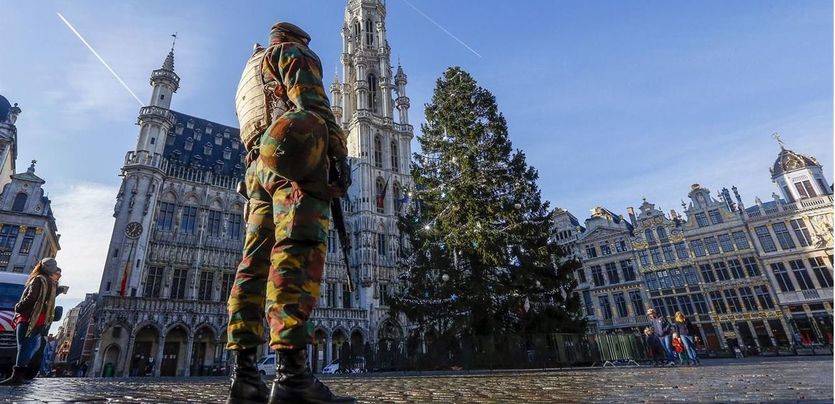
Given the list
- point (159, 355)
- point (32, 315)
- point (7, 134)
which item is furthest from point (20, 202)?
point (32, 315)

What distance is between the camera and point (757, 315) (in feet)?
98.3

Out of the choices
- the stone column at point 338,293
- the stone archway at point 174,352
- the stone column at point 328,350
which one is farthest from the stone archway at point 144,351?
the stone column at point 338,293

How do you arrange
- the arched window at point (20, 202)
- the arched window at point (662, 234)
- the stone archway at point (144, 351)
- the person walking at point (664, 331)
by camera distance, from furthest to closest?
the arched window at point (662, 234), the arched window at point (20, 202), the stone archway at point (144, 351), the person walking at point (664, 331)

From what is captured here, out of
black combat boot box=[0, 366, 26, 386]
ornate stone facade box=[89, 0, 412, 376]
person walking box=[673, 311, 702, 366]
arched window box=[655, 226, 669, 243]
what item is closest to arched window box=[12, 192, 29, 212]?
ornate stone facade box=[89, 0, 412, 376]

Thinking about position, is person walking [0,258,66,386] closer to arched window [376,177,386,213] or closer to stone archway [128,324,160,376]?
stone archway [128,324,160,376]

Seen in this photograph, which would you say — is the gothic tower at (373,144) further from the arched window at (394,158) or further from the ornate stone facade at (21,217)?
the ornate stone facade at (21,217)

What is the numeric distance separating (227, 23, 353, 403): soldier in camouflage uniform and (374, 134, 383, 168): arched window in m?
36.8

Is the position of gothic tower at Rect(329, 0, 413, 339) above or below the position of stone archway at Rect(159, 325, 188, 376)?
above

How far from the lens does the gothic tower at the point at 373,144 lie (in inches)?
1323

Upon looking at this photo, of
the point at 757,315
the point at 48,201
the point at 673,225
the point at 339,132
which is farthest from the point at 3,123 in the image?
the point at 757,315

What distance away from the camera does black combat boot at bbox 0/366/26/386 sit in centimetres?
571

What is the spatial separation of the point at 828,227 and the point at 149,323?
47.9 metres

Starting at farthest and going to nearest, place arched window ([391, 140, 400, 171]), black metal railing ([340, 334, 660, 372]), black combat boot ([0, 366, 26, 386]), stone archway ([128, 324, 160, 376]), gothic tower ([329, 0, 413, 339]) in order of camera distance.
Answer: arched window ([391, 140, 400, 171]) → gothic tower ([329, 0, 413, 339]) → stone archway ([128, 324, 160, 376]) → black metal railing ([340, 334, 660, 372]) → black combat boot ([0, 366, 26, 386])

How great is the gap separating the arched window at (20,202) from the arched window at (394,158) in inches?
1241
